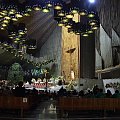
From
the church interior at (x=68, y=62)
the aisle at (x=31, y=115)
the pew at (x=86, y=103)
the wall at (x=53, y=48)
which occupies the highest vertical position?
the wall at (x=53, y=48)

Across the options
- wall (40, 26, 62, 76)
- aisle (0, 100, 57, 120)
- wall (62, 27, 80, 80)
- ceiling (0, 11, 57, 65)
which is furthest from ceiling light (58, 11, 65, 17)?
wall (40, 26, 62, 76)

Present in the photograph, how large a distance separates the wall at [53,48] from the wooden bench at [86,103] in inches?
853

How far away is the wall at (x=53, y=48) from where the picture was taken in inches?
1343

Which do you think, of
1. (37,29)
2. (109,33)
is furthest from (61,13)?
(37,29)

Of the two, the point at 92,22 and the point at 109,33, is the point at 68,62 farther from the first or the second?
the point at 92,22

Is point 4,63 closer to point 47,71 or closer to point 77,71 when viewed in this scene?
point 47,71

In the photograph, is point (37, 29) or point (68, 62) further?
point (37, 29)

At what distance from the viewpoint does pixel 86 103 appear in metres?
10.7

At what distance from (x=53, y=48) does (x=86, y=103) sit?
25991mm

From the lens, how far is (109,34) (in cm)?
1831

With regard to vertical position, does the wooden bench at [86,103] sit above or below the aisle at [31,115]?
above

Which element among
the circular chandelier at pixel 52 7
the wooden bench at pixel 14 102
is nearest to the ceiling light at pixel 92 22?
the circular chandelier at pixel 52 7

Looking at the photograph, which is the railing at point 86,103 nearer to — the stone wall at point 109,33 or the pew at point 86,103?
the pew at point 86,103

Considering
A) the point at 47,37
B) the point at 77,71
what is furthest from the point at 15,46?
the point at 77,71
